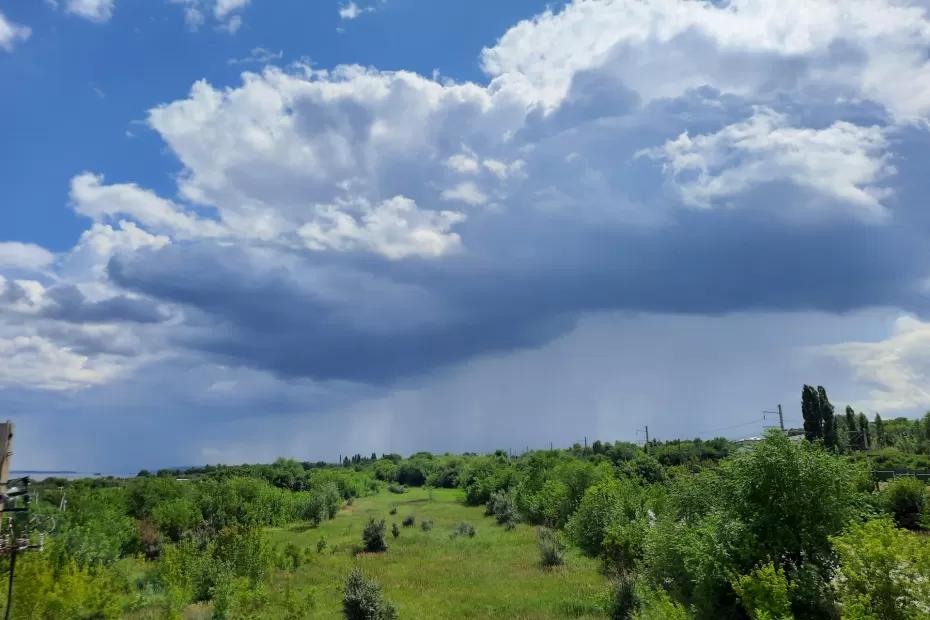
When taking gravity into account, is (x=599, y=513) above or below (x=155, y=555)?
above

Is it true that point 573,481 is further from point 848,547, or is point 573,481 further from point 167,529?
point 848,547

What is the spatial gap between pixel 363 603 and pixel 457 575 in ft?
61.3

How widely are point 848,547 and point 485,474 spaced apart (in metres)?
118

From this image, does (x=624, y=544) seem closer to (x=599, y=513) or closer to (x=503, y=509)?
(x=599, y=513)

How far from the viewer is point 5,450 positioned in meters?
18.4

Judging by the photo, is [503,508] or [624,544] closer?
[624,544]

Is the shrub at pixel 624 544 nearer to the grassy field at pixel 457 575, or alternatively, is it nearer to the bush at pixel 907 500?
the grassy field at pixel 457 575

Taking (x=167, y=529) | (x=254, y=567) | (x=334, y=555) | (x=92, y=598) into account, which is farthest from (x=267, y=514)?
(x=92, y=598)

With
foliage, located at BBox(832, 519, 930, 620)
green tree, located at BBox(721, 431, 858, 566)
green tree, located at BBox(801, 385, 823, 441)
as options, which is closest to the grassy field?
green tree, located at BBox(721, 431, 858, 566)

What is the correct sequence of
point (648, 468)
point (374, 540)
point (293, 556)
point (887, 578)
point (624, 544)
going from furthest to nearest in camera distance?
point (648, 468) < point (374, 540) < point (293, 556) < point (624, 544) < point (887, 578)

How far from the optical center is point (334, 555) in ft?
196

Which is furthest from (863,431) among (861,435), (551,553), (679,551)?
(679,551)

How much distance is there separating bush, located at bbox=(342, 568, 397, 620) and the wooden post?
706 inches

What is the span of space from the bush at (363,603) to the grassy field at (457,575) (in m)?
3.52
